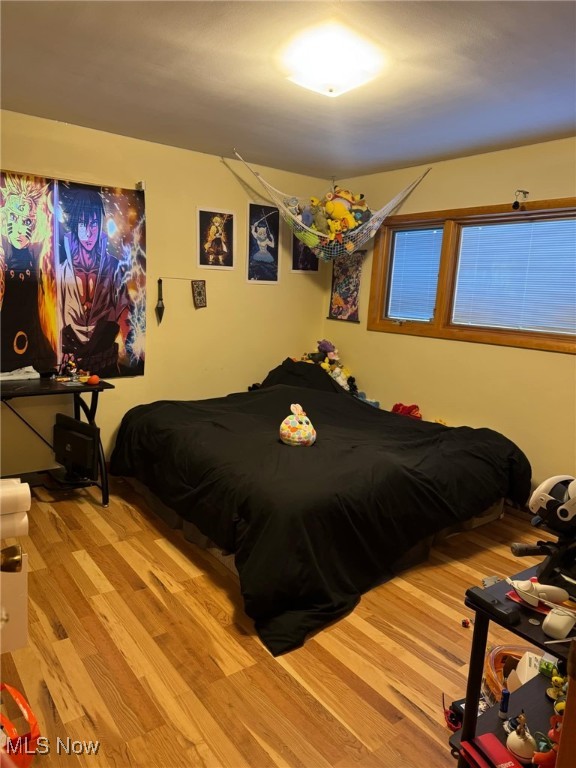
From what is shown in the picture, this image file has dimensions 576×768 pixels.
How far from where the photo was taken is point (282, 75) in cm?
226

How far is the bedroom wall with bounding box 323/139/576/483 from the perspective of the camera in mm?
3086

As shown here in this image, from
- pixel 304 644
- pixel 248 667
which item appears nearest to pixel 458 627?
pixel 304 644

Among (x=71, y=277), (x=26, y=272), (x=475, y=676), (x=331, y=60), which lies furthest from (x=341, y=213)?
(x=475, y=676)

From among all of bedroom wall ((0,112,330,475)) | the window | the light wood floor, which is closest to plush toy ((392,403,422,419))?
the window

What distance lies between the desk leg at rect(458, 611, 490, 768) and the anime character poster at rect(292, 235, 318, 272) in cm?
355

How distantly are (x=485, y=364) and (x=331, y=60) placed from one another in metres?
2.19

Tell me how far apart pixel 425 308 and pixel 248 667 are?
2.89 metres

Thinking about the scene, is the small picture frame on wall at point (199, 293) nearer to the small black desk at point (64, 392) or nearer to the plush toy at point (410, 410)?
the small black desk at point (64, 392)

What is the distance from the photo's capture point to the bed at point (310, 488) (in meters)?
2.10

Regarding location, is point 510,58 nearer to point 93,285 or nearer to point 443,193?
point 443,193

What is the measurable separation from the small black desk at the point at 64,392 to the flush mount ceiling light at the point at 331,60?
204cm

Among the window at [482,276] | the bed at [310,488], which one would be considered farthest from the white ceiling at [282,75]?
the bed at [310,488]

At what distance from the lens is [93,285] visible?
11.1 ft

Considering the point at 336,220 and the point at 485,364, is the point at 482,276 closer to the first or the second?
the point at 485,364
